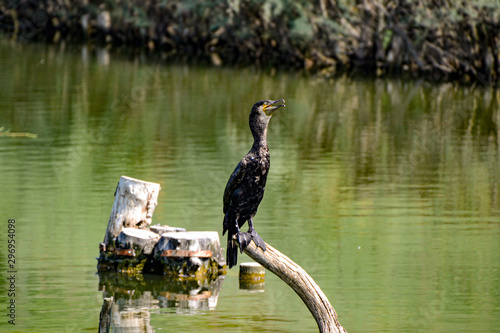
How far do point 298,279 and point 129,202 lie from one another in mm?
3827

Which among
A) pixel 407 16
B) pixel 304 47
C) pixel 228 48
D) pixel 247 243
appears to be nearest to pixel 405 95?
pixel 407 16

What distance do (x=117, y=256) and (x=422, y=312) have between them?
319cm

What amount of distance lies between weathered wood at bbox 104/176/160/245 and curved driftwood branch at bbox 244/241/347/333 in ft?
11.7

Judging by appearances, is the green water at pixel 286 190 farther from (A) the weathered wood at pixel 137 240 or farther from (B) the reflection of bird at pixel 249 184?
(B) the reflection of bird at pixel 249 184

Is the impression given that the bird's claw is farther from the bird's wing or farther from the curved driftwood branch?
the bird's wing

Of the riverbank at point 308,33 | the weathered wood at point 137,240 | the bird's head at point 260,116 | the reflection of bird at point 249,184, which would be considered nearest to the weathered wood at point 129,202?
the weathered wood at point 137,240

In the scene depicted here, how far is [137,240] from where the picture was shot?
34.8ft

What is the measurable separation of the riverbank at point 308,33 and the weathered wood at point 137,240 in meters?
22.5

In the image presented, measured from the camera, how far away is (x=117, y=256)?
35.6ft

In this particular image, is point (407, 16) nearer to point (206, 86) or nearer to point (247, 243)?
point (206, 86)

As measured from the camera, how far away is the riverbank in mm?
32969

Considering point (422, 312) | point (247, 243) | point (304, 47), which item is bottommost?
point (422, 312)

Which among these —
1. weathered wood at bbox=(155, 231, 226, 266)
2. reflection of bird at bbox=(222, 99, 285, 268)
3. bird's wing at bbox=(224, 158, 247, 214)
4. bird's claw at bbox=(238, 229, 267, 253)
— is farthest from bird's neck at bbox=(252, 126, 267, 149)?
weathered wood at bbox=(155, 231, 226, 266)

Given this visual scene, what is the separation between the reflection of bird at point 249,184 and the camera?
23.8ft
